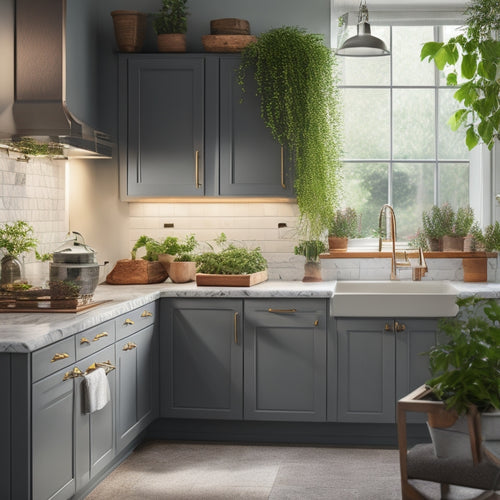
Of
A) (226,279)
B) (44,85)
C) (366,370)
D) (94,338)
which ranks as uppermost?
(44,85)

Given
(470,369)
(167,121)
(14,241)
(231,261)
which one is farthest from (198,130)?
(470,369)

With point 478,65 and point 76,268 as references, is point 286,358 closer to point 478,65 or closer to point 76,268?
point 76,268

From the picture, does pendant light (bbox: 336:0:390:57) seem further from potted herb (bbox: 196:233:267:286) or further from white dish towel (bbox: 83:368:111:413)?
white dish towel (bbox: 83:368:111:413)

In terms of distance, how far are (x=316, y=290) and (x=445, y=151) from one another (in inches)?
64.1

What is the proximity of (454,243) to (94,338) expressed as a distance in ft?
8.93

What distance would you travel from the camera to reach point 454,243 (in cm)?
533

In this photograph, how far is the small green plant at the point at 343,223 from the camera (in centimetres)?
545

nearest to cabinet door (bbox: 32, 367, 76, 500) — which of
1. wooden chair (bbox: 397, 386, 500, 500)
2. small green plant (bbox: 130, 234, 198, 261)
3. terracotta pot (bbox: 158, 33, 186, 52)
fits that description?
wooden chair (bbox: 397, 386, 500, 500)

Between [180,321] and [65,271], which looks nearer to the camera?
[65,271]

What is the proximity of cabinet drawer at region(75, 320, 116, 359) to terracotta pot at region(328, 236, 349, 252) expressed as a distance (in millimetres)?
1977

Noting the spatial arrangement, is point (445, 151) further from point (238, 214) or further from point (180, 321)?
point (180, 321)

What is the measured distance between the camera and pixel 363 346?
468 centimetres

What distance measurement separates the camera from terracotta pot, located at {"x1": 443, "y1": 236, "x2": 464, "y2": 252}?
533cm

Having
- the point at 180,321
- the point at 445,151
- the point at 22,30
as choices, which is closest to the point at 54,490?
the point at 180,321
